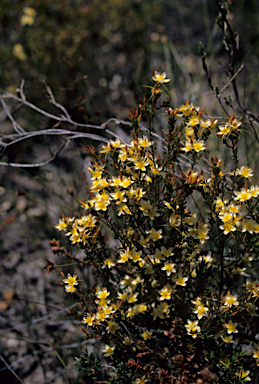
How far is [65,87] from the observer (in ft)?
10.8

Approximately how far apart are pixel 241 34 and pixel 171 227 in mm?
3578

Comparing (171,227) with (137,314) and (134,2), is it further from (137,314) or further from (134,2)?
(134,2)

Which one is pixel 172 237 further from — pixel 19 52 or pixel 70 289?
pixel 19 52

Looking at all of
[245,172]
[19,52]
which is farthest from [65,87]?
[245,172]

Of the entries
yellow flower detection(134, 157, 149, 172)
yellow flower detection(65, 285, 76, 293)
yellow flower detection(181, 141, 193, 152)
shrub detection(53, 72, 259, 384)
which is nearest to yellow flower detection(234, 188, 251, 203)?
shrub detection(53, 72, 259, 384)

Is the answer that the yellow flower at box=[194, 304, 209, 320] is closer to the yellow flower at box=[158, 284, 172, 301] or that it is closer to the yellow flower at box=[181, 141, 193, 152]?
the yellow flower at box=[158, 284, 172, 301]

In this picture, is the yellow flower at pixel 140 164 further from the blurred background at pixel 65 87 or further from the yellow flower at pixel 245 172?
the blurred background at pixel 65 87

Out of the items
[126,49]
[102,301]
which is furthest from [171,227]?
[126,49]

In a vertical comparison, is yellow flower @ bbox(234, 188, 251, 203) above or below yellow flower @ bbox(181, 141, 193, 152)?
below

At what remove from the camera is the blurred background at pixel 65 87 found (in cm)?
212

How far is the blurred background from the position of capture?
2115 mm

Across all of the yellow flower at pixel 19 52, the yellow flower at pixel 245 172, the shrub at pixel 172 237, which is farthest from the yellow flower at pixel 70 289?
the yellow flower at pixel 19 52

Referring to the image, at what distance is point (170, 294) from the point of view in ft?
4.17

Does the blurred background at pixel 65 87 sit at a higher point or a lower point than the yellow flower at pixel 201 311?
higher
